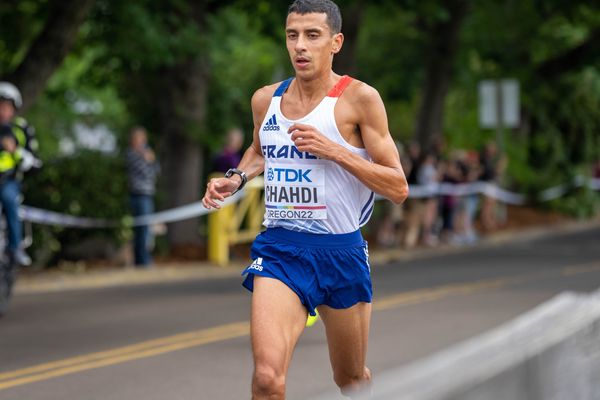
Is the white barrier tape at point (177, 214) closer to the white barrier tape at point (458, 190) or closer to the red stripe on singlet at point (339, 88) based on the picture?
the white barrier tape at point (458, 190)

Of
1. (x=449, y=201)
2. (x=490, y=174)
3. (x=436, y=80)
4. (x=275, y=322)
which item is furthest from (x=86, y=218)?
(x=436, y=80)

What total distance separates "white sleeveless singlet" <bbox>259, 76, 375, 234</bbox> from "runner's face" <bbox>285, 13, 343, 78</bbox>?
0.45ft

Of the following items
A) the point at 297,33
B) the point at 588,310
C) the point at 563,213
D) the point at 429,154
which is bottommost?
the point at 563,213

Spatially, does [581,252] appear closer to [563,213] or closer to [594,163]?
[563,213]

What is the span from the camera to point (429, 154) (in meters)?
26.3

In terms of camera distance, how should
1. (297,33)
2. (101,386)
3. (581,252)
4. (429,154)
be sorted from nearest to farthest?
1. (297,33)
2. (101,386)
3. (581,252)
4. (429,154)

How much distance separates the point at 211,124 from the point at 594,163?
66.7 ft

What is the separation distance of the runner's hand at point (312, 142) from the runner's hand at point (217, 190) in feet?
1.46

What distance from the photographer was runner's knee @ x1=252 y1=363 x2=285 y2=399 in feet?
17.9

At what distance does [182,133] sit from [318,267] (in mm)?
16207

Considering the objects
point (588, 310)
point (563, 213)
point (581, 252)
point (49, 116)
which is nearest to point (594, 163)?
point (563, 213)

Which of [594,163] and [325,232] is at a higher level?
[325,232]

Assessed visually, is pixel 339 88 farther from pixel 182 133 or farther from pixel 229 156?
pixel 182 133

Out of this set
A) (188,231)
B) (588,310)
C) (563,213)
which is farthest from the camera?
(563,213)
